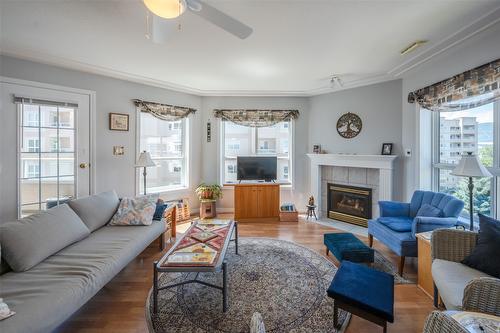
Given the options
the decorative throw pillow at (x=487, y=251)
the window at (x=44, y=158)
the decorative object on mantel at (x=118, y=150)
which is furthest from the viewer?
the decorative object on mantel at (x=118, y=150)

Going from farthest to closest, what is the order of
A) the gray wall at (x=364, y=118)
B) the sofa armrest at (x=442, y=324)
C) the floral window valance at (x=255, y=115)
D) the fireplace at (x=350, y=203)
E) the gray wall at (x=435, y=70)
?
the floral window valance at (x=255, y=115) → the fireplace at (x=350, y=203) → the gray wall at (x=364, y=118) → the gray wall at (x=435, y=70) → the sofa armrest at (x=442, y=324)

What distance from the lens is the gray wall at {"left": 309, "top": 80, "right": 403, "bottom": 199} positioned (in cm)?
355

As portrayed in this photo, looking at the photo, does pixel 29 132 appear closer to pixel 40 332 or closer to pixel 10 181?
pixel 10 181

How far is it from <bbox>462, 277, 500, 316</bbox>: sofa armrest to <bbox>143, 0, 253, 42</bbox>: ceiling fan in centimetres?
219

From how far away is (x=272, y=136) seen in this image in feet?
15.8

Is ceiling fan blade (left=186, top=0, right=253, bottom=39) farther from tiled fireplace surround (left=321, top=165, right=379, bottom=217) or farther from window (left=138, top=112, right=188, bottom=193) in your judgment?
tiled fireplace surround (left=321, top=165, right=379, bottom=217)

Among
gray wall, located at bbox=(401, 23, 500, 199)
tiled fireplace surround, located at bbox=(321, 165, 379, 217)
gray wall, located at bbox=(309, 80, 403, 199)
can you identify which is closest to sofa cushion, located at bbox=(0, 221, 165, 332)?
tiled fireplace surround, located at bbox=(321, 165, 379, 217)

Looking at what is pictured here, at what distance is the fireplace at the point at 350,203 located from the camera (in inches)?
156

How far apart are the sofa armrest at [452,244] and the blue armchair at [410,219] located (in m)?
0.45

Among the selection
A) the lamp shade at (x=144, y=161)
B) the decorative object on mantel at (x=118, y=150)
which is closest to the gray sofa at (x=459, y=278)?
the lamp shade at (x=144, y=161)

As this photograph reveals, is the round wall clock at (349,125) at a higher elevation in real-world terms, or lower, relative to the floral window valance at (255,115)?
lower

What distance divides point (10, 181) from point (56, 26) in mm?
1973

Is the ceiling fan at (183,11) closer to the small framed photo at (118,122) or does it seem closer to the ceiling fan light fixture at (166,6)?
the ceiling fan light fixture at (166,6)

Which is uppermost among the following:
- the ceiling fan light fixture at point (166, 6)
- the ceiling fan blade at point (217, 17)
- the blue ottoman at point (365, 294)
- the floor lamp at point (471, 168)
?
the ceiling fan blade at point (217, 17)
